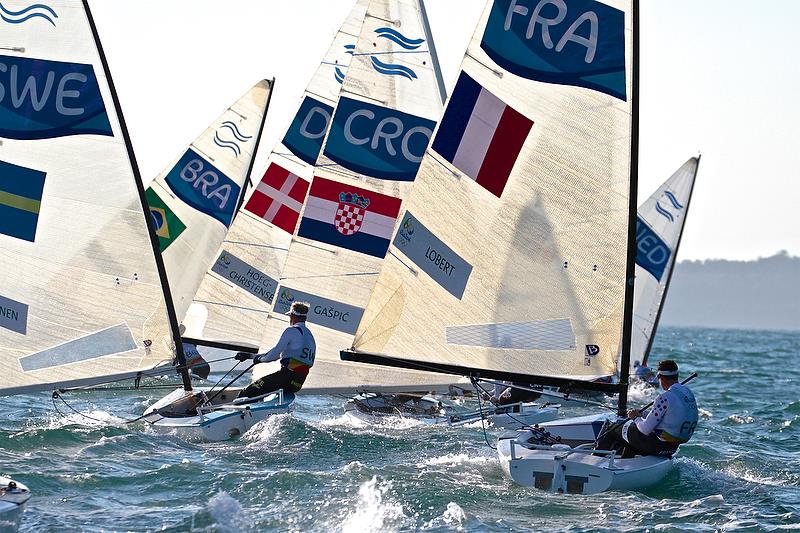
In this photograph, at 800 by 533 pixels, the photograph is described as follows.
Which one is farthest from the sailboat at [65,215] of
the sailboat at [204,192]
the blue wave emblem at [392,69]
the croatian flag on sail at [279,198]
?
the sailboat at [204,192]

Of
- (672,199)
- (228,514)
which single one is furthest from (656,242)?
(228,514)

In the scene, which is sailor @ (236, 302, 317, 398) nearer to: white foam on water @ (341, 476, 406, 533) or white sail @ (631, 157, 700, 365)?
white foam on water @ (341, 476, 406, 533)

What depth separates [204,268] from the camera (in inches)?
815

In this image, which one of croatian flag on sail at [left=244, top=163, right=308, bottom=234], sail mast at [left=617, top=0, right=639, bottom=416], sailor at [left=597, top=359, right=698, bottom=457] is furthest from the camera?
croatian flag on sail at [left=244, top=163, right=308, bottom=234]

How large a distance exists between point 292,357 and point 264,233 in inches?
228

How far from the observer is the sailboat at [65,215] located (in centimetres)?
1320

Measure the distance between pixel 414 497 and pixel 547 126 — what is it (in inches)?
163

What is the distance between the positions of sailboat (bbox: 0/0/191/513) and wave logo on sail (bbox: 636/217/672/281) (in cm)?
1526

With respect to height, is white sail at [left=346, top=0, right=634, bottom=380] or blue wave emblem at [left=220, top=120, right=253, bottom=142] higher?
blue wave emblem at [left=220, top=120, right=253, bottom=142]

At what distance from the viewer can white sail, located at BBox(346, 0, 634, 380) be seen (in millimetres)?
12180

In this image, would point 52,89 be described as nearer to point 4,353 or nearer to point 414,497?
point 4,353

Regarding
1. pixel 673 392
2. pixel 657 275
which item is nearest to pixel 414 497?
pixel 673 392

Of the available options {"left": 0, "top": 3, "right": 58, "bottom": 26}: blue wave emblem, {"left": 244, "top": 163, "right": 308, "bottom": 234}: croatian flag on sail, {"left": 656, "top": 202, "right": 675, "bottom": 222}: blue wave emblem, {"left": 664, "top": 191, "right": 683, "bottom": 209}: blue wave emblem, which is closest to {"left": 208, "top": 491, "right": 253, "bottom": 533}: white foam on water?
{"left": 0, "top": 3, "right": 58, "bottom": 26}: blue wave emblem

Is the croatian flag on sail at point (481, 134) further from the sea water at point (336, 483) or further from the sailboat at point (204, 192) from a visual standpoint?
the sailboat at point (204, 192)
